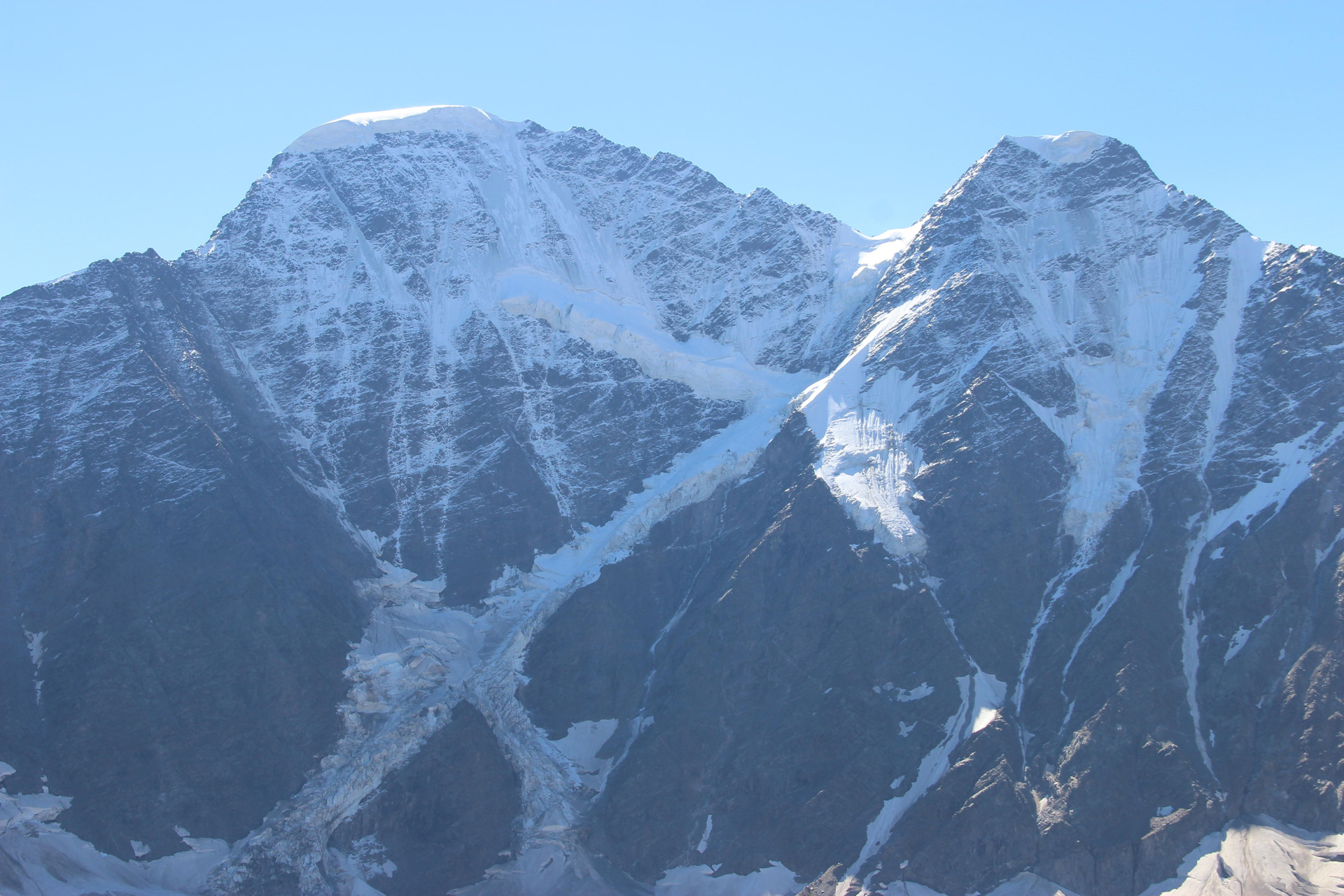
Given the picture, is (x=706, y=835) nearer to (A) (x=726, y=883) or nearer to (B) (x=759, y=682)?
(A) (x=726, y=883)

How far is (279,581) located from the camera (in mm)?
132250

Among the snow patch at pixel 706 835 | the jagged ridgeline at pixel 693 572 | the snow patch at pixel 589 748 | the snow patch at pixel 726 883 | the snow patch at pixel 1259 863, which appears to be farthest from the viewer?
the snow patch at pixel 589 748

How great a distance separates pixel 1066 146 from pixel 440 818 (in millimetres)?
133179

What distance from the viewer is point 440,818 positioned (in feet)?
395

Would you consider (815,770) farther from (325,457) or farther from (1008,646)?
(325,457)

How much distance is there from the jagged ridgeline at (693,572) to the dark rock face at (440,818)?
374 millimetres

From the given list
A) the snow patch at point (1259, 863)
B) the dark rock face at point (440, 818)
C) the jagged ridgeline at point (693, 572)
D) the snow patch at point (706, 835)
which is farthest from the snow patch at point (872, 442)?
the dark rock face at point (440, 818)

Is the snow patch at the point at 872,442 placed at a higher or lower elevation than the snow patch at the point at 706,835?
higher

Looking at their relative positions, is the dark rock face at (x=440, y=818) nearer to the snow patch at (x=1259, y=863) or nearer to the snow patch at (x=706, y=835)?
the snow patch at (x=706, y=835)

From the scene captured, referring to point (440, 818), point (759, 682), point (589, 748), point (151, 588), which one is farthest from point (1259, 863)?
point (151, 588)

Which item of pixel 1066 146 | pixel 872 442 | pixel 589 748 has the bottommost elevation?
pixel 589 748

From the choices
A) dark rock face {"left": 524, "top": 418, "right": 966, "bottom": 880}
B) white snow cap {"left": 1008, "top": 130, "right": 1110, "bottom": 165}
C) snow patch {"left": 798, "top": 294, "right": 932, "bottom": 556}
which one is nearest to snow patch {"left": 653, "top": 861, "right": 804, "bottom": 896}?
dark rock face {"left": 524, "top": 418, "right": 966, "bottom": 880}

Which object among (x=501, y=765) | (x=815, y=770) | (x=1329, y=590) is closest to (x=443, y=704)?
(x=501, y=765)

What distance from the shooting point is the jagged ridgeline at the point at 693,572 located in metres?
111
